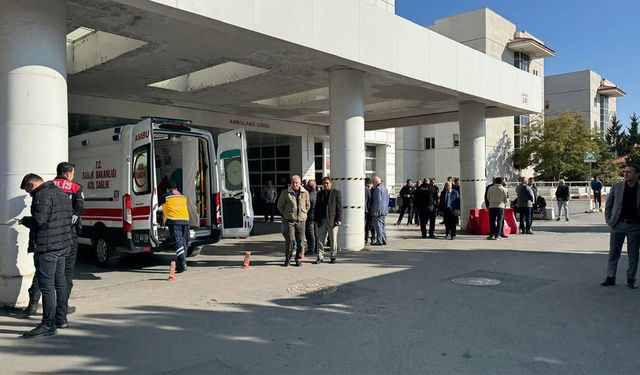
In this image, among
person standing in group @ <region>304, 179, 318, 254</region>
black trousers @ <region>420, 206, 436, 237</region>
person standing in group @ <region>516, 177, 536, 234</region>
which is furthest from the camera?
person standing in group @ <region>516, 177, 536, 234</region>

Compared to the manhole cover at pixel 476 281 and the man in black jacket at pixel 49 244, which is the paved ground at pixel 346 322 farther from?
the man in black jacket at pixel 49 244

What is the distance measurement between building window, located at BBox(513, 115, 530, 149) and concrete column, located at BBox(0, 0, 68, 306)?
46.6 m

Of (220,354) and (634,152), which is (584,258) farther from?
(634,152)

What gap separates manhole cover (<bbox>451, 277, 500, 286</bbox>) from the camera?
7.89 meters

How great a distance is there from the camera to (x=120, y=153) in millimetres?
9523

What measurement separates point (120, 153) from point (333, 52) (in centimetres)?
477

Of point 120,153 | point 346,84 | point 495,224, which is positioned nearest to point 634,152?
point 495,224

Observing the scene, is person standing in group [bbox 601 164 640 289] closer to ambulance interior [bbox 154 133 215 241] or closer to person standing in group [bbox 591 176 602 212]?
ambulance interior [bbox 154 133 215 241]

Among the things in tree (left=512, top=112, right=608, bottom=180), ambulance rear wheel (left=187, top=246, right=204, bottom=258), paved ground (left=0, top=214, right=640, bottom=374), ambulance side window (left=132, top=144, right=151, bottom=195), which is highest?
tree (left=512, top=112, right=608, bottom=180)

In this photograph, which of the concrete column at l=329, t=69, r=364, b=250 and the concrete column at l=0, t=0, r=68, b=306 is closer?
the concrete column at l=0, t=0, r=68, b=306

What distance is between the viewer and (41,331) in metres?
5.38

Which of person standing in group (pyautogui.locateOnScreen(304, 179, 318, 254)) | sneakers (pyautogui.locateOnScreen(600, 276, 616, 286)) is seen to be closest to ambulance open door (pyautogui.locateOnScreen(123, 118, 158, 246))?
person standing in group (pyautogui.locateOnScreen(304, 179, 318, 254))

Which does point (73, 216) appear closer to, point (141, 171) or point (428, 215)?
point (141, 171)

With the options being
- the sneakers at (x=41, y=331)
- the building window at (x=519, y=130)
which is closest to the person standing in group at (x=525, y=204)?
the sneakers at (x=41, y=331)
